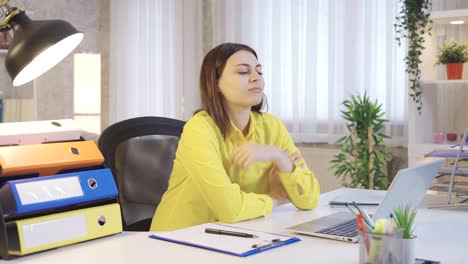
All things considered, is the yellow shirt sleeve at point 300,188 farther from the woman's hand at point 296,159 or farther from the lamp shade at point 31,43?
the lamp shade at point 31,43

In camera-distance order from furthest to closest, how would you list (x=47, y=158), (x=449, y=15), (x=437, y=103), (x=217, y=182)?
1. (x=437, y=103)
2. (x=449, y=15)
3. (x=217, y=182)
4. (x=47, y=158)

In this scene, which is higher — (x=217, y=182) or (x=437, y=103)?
(x=437, y=103)

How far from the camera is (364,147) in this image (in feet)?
13.0

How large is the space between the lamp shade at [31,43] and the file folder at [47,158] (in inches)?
6.4

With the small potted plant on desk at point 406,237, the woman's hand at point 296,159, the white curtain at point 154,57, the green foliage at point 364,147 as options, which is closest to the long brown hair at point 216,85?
Result: the woman's hand at point 296,159

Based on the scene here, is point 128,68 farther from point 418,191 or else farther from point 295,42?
point 418,191

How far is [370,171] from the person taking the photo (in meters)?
3.88

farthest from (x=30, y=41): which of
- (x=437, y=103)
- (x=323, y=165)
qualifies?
(x=323, y=165)

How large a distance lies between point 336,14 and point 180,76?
5.24 feet

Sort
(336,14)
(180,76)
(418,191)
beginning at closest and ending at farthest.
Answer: (418,191)
(336,14)
(180,76)

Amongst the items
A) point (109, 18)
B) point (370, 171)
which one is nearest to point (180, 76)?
point (109, 18)

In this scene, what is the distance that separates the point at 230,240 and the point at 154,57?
4.21 m

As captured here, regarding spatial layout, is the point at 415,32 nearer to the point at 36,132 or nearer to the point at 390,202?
the point at 390,202

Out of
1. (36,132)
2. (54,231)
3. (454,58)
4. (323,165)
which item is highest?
(454,58)
